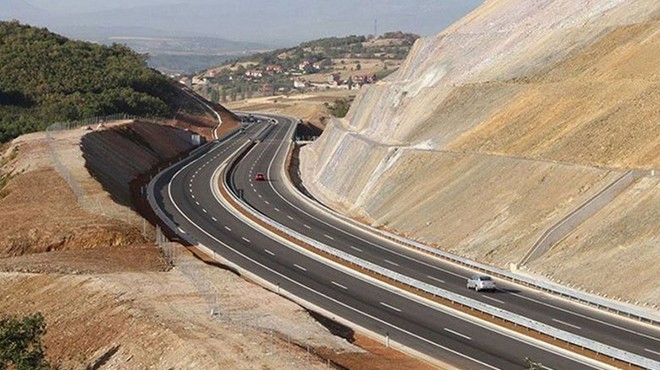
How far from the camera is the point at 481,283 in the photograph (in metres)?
42.2

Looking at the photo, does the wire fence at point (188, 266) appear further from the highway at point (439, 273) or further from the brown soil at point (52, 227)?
the highway at point (439, 273)

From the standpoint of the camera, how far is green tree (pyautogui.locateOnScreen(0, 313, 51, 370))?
26520 mm

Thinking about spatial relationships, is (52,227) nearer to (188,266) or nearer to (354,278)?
(188,266)

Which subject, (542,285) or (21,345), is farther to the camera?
(542,285)

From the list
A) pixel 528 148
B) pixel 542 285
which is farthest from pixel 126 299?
pixel 528 148

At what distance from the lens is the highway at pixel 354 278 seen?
111 feet

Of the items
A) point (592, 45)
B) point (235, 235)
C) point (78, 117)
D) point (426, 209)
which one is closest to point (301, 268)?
point (235, 235)

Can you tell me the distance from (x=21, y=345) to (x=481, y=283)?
21.7 m

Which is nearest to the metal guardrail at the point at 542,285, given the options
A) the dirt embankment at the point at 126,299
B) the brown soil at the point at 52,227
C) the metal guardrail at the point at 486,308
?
the metal guardrail at the point at 486,308

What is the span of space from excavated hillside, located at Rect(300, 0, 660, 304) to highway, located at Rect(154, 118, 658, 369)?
3.28 meters

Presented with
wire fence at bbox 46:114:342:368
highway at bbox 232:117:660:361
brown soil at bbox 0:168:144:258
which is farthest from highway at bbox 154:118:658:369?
brown soil at bbox 0:168:144:258

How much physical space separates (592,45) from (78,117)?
64.2 meters

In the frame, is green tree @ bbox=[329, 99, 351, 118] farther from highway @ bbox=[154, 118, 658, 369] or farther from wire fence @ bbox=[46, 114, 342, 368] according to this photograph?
wire fence @ bbox=[46, 114, 342, 368]

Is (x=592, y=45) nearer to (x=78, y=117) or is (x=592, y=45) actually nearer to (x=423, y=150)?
(x=423, y=150)
